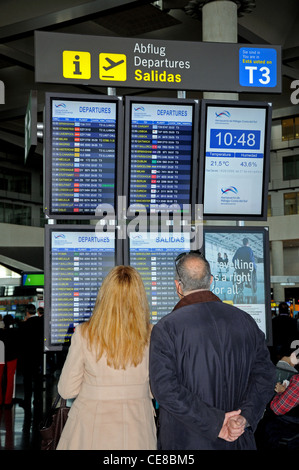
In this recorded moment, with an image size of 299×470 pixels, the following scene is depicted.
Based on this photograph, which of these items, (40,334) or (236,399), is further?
(40,334)

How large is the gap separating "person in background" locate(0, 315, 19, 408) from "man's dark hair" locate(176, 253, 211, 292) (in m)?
7.30

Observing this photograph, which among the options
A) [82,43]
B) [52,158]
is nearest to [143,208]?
[52,158]

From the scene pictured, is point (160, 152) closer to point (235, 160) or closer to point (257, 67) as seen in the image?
point (235, 160)

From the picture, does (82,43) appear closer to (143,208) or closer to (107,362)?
(143,208)

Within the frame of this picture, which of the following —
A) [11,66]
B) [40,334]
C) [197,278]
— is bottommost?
[40,334]

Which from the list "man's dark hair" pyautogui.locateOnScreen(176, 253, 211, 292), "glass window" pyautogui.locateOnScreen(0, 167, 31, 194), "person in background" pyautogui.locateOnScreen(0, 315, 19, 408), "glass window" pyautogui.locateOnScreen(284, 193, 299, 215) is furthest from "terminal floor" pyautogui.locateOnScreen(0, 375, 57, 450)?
"glass window" pyautogui.locateOnScreen(284, 193, 299, 215)

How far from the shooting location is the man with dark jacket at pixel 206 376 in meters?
2.47

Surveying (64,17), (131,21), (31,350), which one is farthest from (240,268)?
(131,21)

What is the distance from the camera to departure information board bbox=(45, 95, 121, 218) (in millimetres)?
3898

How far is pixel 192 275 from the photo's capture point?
2674 millimetres

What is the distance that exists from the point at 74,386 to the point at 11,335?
284 inches

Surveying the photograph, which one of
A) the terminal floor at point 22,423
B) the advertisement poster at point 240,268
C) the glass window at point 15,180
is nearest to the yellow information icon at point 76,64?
the advertisement poster at point 240,268

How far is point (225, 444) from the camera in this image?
256cm

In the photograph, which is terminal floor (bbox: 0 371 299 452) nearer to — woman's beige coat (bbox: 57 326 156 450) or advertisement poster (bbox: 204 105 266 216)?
advertisement poster (bbox: 204 105 266 216)
